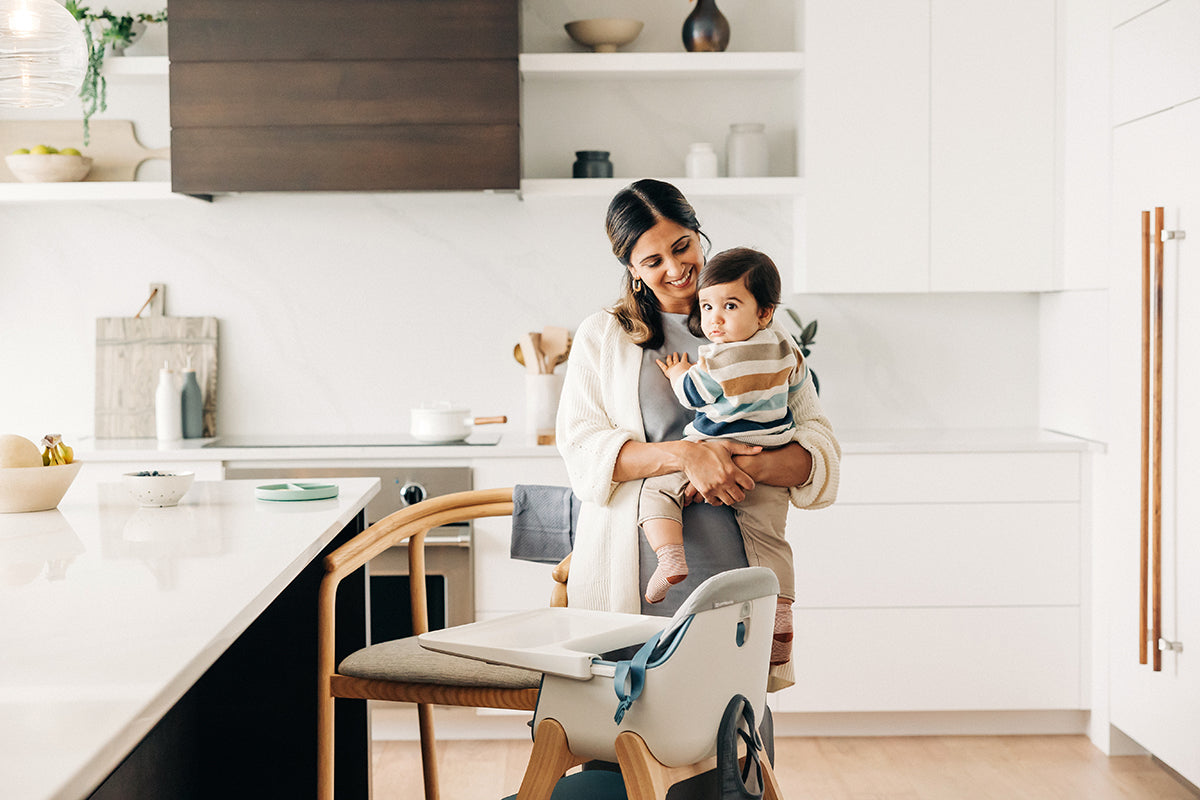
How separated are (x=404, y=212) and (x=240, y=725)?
2.10 metres


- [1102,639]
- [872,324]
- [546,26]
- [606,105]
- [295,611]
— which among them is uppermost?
[546,26]

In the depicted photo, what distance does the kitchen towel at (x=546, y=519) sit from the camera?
2.11m

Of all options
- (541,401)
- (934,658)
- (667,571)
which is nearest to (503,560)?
(541,401)

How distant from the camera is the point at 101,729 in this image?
31.0 inches

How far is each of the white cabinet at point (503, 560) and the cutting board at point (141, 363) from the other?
42.8 inches

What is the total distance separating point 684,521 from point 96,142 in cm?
271

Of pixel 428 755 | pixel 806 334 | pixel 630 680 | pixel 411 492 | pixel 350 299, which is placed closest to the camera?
pixel 630 680

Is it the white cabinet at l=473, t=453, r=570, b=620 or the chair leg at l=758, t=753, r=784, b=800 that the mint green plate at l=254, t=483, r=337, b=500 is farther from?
the white cabinet at l=473, t=453, r=570, b=620

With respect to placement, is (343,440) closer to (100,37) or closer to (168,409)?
(168,409)

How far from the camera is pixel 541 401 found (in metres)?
3.57

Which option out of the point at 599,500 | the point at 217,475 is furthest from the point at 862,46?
the point at 217,475

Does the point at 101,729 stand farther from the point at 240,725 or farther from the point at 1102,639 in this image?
the point at 1102,639

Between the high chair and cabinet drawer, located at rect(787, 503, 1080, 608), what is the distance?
1857 mm

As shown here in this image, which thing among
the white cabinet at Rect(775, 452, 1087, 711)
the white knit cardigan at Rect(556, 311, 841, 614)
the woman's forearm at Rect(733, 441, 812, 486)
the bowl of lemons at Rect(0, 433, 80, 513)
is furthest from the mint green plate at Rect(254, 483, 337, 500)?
the white cabinet at Rect(775, 452, 1087, 711)
